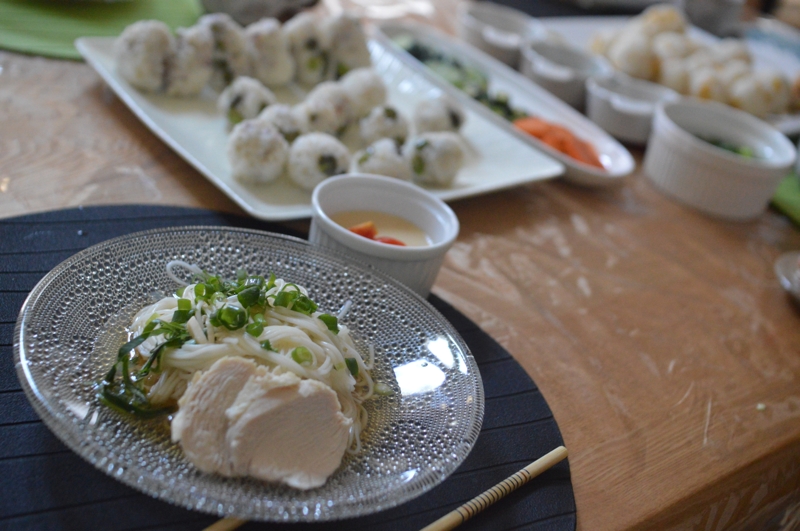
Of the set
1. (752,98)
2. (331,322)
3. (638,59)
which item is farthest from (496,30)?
(331,322)

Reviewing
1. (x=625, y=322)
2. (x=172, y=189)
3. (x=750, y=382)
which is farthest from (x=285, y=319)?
(x=750, y=382)

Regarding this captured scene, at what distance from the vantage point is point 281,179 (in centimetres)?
136

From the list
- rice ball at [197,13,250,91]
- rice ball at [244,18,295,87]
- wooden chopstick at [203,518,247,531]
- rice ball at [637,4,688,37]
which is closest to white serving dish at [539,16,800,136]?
rice ball at [637,4,688,37]

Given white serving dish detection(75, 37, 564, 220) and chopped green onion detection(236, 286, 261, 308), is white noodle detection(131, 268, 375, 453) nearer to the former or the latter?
chopped green onion detection(236, 286, 261, 308)

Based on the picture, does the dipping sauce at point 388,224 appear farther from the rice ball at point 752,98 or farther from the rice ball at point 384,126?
the rice ball at point 752,98

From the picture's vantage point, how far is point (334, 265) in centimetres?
96

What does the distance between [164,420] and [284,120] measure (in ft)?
2.73

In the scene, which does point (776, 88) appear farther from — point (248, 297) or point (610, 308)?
point (248, 297)

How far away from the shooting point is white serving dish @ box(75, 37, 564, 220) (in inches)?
50.5

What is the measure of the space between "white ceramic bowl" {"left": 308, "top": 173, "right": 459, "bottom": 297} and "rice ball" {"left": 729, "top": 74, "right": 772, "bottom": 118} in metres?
1.46

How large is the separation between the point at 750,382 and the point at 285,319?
91 cm

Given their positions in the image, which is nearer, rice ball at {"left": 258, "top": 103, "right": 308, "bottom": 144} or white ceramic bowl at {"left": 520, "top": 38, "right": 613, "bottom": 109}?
rice ball at {"left": 258, "top": 103, "right": 308, "bottom": 144}

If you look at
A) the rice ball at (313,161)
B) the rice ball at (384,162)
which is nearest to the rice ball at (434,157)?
the rice ball at (384,162)

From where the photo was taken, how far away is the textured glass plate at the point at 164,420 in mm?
610
